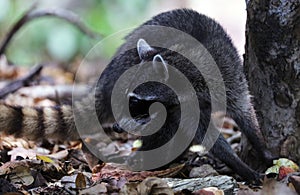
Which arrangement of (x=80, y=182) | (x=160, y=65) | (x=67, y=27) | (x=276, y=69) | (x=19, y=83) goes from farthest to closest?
(x=67, y=27) < (x=19, y=83) < (x=160, y=65) < (x=276, y=69) < (x=80, y=182)

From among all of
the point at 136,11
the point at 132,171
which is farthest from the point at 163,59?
the point at 136,11

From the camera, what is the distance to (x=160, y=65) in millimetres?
4164

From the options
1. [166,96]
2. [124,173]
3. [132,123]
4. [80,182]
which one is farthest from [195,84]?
[80,182]

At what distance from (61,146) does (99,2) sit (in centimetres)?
441

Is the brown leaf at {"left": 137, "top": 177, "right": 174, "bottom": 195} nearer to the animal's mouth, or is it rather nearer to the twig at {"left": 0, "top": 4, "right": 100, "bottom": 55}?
the animal's mouth

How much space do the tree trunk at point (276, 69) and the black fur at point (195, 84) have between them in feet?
0.38

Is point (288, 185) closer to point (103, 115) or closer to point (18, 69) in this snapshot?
point (103, 115)

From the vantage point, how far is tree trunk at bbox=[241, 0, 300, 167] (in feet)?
12.7

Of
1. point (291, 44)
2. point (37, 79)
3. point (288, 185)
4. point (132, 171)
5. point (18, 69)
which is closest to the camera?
point (288, 185)

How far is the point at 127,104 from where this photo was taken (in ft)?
13.9

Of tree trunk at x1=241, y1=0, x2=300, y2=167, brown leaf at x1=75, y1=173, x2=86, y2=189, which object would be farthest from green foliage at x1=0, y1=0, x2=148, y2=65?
brown leaf at x1=75, y1=173, x2=86, y2=189

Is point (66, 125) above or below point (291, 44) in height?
below

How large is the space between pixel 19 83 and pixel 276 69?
297cm

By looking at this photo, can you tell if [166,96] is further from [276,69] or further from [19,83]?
[19,83]
